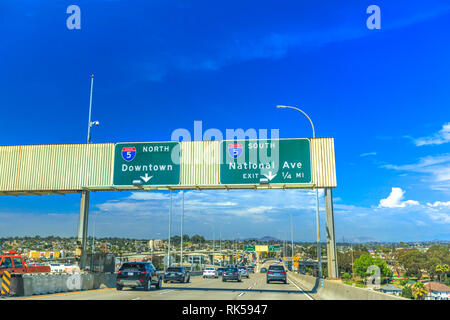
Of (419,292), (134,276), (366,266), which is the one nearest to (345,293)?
(134,276)

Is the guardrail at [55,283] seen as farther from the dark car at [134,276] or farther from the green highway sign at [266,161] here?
the green highway sign at [266,161]

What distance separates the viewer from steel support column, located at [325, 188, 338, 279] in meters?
23.3

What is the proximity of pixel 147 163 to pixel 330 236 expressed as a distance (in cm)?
1195

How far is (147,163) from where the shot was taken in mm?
25531

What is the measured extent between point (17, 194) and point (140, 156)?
917 cm

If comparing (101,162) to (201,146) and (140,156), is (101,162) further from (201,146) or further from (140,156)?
(201,146)

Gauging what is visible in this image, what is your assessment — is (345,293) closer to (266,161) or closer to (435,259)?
(266,161)

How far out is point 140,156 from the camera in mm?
25688

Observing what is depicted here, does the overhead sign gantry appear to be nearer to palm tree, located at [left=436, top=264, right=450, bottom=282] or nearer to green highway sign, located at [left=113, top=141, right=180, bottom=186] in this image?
green highway sign, located at [left=113, top=141, right=180, bottom=186]

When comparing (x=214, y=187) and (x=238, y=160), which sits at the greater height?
(x=238, y=160)

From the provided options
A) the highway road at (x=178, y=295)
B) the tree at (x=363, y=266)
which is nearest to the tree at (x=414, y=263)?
the tree at (x=363, y=266)

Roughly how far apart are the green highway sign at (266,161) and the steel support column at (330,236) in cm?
173

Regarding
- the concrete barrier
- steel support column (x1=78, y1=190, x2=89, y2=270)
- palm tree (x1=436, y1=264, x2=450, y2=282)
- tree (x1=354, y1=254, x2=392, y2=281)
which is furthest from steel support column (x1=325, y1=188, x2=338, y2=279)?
palm tree (x1=436, y1=264, x2=450, y2=282)
